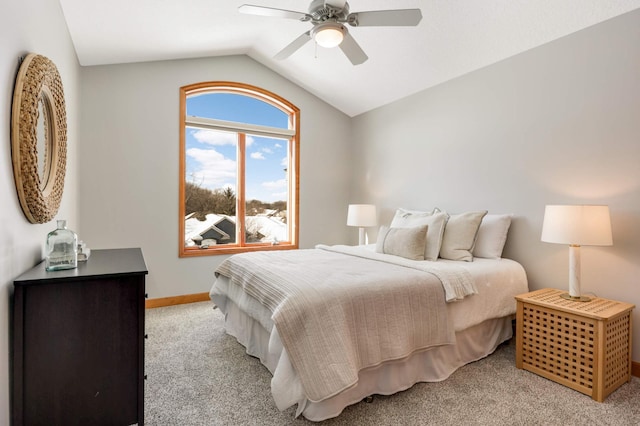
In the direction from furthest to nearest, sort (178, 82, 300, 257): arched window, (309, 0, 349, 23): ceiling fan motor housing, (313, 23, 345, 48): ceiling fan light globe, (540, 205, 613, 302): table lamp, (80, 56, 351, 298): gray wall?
(178, 82, 300, 257): arched window < (80, 56, 351, 298): gray wall < (540, 205, 613, 302): table lamp < (313, 23, 345, 48): ceiling fan light globe < (309, 0, 349, 23): ceiling fan motor housing

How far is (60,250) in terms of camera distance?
170 centimetres

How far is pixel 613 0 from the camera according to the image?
235 cm

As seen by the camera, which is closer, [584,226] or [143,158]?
[584,226]

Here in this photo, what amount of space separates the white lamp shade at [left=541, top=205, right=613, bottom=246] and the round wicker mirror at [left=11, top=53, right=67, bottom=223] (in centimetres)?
309

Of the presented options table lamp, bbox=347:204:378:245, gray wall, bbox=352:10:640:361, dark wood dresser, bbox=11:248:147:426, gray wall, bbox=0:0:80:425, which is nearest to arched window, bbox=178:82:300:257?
table lamp, bbox=347:204:378:245

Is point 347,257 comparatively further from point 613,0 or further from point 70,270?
point 613,0

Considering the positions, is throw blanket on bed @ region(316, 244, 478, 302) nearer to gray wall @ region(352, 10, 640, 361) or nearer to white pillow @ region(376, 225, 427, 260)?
white pillow @ region(376, 225, 427, 260)

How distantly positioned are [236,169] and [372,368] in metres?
3.25

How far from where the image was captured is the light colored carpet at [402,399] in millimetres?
1878

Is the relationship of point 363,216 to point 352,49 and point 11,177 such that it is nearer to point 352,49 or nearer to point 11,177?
point 352,49

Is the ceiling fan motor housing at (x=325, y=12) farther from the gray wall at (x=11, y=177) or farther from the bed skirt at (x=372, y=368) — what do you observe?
the bed skirt at (x=372, y=368)

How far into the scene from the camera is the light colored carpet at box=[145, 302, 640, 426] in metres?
1.88

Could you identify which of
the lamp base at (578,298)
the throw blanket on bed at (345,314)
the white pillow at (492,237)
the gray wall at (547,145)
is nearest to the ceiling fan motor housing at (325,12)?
the throw blanket on bed at (345,314)

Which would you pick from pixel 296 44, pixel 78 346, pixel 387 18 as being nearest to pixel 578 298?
pixel 387 18
